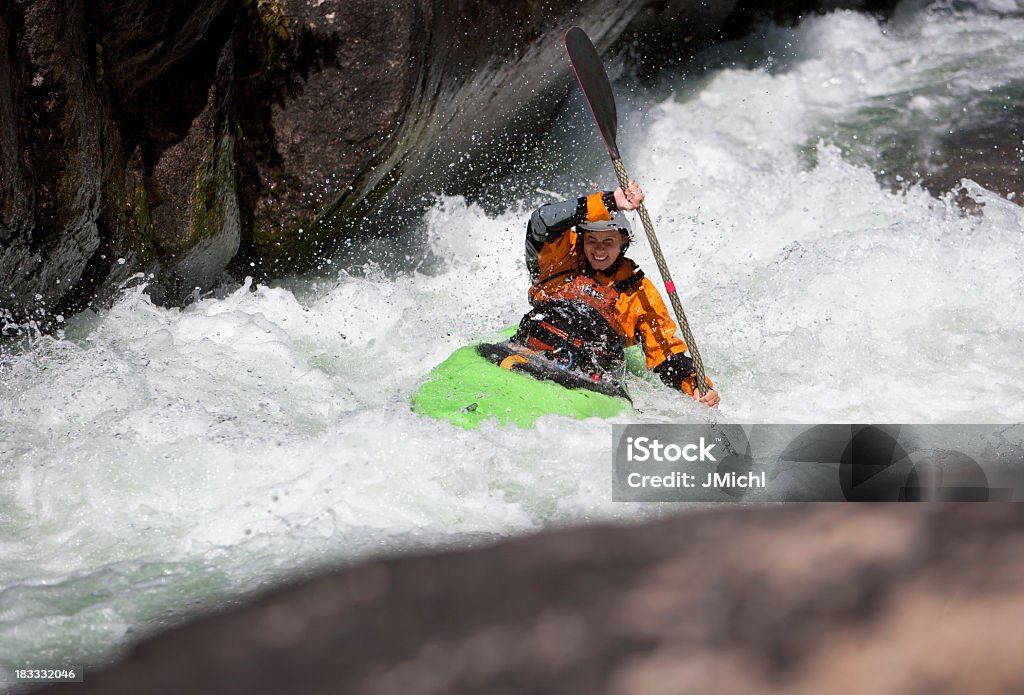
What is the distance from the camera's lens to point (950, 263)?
466cm

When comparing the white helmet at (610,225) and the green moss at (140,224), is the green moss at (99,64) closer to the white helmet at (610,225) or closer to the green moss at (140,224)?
the green moss at (140,224)

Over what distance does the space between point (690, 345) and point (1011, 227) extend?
2.80 meters

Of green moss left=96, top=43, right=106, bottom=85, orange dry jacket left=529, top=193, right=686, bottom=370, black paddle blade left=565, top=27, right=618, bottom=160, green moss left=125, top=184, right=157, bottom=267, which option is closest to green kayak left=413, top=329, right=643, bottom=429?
orange dry jacket left=529, top=193, right=686, bottom=370

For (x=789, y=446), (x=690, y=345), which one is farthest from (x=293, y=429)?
(x=789, y=446)

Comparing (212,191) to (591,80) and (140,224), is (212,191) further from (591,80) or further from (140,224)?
(591,80)

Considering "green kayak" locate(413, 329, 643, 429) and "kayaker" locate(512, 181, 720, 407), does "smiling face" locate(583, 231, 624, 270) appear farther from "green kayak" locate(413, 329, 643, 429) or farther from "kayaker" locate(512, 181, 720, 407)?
"green kayak" locate(413, 329, 643, 429)

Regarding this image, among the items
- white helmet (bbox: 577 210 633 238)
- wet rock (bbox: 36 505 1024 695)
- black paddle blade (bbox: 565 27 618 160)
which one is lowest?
wet rock (bbox: 36 505 1024 695)

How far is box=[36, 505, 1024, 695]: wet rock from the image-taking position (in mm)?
432

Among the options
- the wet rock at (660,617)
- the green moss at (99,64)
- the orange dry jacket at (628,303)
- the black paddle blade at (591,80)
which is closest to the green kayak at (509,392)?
the orange dry jacket at (628,303)

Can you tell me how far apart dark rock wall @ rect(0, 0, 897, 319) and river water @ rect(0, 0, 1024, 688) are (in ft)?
0.89

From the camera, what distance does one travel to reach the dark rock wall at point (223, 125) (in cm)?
362

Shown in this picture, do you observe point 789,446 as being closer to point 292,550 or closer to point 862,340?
point 862,340

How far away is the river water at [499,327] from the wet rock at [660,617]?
457mm

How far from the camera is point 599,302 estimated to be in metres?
3.71
